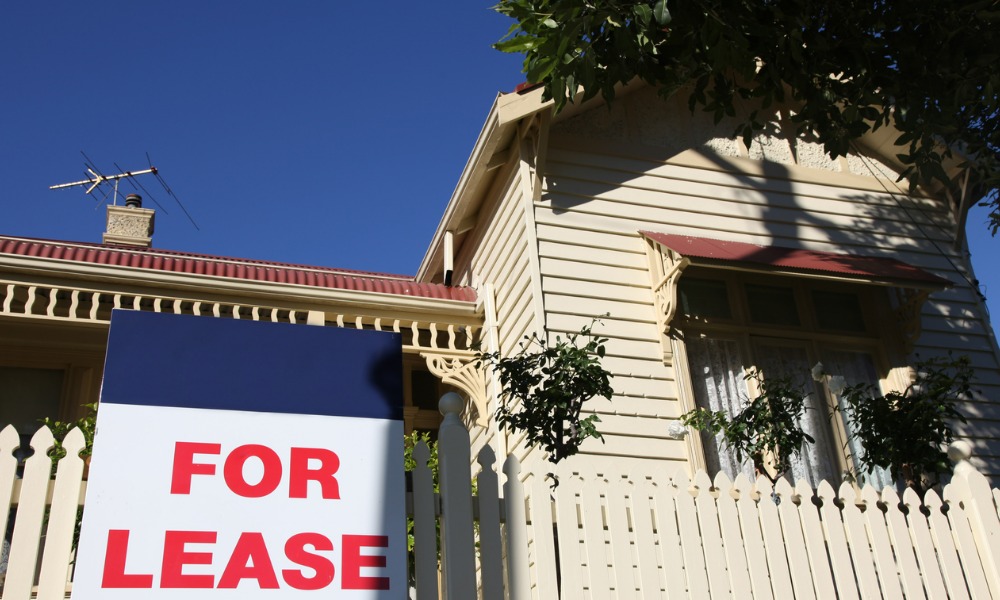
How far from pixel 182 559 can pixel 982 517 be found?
4100mm

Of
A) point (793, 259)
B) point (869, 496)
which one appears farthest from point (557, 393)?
point (793, 259)

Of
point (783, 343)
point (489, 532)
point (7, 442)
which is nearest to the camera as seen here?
point (7, 442)

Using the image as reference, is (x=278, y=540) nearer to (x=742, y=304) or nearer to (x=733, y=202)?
(x=742, y=304)

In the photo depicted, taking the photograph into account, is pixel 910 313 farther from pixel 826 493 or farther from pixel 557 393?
pixel 826 493

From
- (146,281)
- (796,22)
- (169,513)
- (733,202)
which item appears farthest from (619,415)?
(169,513)

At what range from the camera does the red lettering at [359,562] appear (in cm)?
390

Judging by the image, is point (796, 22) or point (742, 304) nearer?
point (796, 22)

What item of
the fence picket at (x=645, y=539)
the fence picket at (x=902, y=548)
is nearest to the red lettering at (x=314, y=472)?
the fence picket at (x=645, y=539)

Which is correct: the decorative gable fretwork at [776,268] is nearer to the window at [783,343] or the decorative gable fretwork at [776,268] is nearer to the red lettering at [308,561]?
the window at [783,343]

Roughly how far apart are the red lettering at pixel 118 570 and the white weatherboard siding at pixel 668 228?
536cm

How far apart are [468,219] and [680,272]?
11.1ft

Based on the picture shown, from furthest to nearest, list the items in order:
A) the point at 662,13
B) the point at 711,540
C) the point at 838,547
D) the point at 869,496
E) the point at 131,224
Answer: the point at 131,224, the point at 662,13, the point at 869,496, the point at 838,547, the point at 711,540

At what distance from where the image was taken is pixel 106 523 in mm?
3713

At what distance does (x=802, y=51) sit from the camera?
6438 mm
